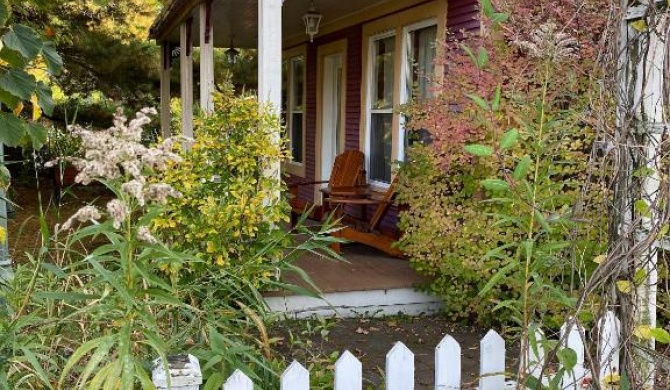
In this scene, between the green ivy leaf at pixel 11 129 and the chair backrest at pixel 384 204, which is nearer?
the green ivy leaf at pixel 11 129

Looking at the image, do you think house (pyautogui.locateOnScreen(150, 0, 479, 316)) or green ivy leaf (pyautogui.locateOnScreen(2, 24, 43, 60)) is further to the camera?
house (pyautogui.locateOnScreen(150, 0, 479, 316))

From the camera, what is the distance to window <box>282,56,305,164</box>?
36.0 ft

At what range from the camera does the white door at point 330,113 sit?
367 inches

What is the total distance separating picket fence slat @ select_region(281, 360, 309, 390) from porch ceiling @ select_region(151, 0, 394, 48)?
4727 millimetres

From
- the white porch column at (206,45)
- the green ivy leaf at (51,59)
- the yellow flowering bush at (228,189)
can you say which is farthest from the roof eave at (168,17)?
the green ivy leaf at (51,59)

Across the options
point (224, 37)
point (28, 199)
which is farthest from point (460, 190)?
point (28, 199)

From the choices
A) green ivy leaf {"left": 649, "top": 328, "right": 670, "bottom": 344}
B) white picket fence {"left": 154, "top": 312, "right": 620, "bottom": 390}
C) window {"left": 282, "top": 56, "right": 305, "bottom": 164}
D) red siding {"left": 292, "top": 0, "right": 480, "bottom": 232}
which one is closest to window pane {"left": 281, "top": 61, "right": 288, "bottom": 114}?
window {"left": 282, "top": 56, "right": 305, "bottom": 164}

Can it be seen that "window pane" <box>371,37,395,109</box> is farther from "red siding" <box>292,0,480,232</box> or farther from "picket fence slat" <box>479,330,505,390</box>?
"picket fence slat" <box>479,330,505,390</box>

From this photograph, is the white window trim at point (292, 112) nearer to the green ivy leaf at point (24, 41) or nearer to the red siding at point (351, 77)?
the red siding at point (351, 77)

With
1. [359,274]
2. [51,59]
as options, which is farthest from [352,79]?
[51,59]

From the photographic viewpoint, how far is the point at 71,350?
2422mm

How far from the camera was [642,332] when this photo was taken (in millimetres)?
1887

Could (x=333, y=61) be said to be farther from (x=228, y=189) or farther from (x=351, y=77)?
(x=228, y=189)

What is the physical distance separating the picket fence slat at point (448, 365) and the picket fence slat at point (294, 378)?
A: 0.53 meters
